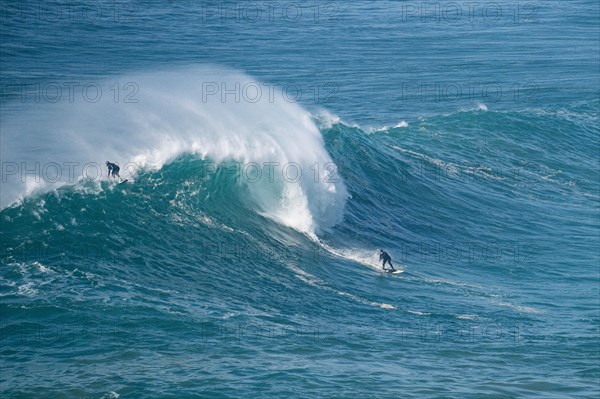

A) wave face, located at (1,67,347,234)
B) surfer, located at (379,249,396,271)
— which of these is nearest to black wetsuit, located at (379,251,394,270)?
surfer, located at (379,249,396,271)

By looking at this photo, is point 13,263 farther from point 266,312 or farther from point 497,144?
point 497,144

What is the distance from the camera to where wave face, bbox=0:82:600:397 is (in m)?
20.2

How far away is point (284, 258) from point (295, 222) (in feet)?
9.65

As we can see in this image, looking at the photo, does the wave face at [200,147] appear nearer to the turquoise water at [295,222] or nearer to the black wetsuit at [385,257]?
the turquoise water at [295,222]

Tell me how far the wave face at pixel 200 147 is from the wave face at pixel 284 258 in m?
0.09

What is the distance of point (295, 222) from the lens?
29.7m

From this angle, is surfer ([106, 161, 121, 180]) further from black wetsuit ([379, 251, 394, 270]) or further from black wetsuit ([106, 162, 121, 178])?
black wetsuit ([379, 251, 394, 270])

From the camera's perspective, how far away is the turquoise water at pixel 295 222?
66.3ft

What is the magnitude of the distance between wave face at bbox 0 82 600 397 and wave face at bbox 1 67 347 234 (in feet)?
0.30

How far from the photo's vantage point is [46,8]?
6228cm

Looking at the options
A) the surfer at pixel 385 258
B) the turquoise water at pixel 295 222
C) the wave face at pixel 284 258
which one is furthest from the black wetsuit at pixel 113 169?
the surfer at pixel 385 258

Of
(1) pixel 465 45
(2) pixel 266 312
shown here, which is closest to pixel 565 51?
(1) pixel 465 45

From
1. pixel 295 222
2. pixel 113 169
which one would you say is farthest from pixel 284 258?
pixel 113 169

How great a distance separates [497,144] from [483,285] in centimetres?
1645
